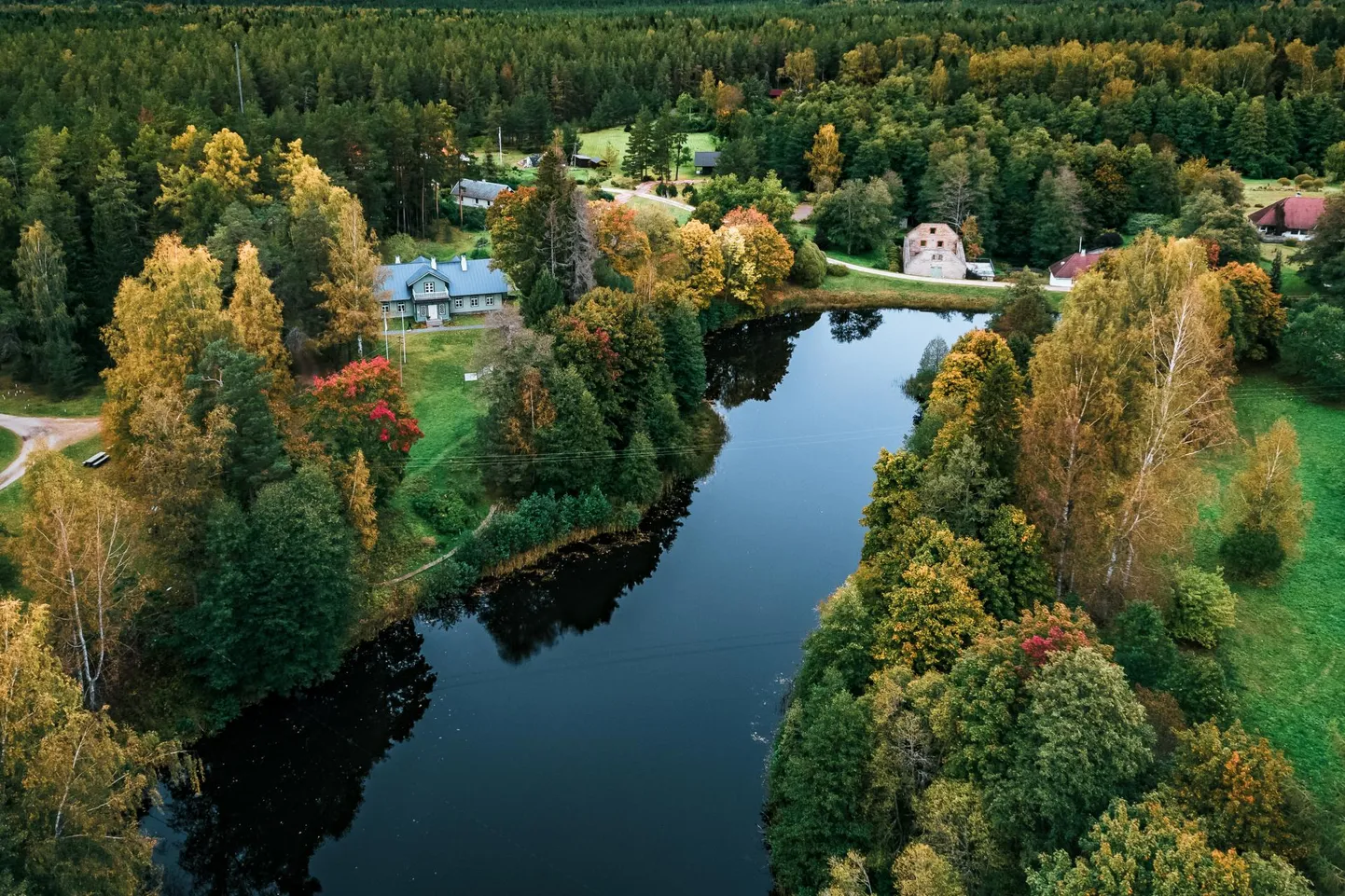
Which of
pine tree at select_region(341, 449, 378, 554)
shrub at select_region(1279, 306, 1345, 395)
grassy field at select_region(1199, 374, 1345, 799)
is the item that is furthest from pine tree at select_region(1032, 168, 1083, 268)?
pine tree at select_region(341, 449, 378, 554)

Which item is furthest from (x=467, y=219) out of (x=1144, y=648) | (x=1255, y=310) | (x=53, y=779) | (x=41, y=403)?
(x=53, y=779)

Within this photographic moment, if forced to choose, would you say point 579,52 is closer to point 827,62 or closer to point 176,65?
point 827,62

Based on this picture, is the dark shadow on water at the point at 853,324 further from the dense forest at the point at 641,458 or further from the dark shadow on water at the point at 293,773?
the dark shadow on water at the point at 293,773

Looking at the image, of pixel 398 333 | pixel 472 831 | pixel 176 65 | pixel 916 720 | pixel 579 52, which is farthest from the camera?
pixel 579 52

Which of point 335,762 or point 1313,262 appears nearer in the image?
point 335,762

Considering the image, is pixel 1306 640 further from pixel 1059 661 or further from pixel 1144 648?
pixel 1059 661

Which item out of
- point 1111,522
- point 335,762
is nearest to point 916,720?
A: point 1111,522

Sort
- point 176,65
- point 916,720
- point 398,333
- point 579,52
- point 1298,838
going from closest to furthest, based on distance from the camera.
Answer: point 1298,838 → point 916,720 → point 398,333 → point 176,65 → point 579,52
